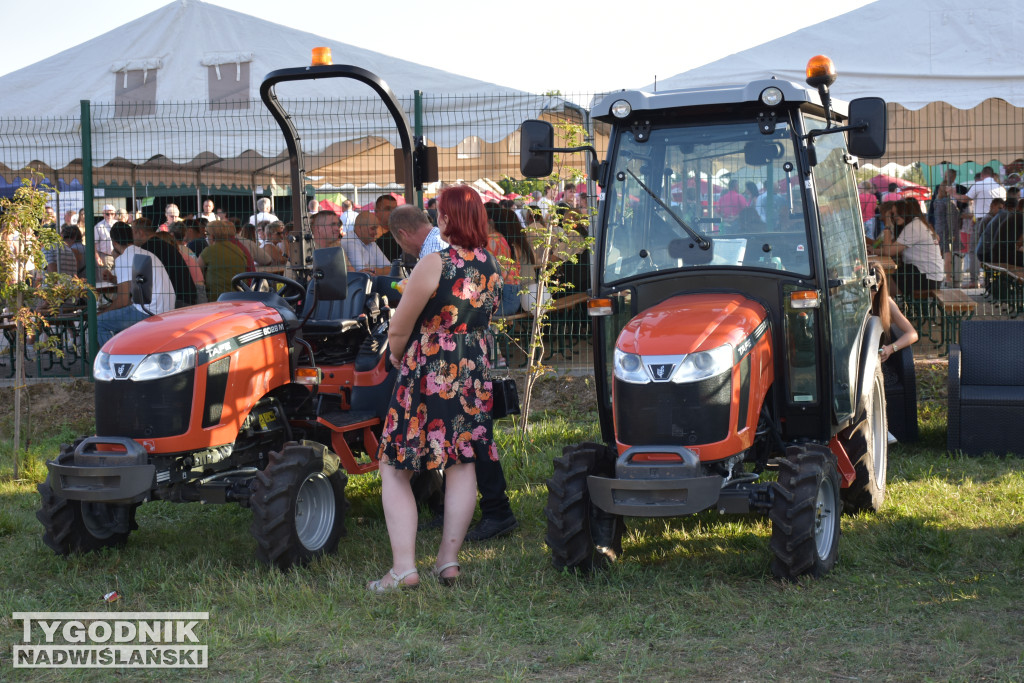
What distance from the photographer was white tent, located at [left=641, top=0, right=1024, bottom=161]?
9.69 metres

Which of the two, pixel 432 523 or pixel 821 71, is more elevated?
pixel 821 71

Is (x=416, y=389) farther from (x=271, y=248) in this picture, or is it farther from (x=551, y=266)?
(x=271, y=248)

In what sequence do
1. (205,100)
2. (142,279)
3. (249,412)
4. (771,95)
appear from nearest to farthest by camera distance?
(771,95) → (142,279) → (249,412) → (205,100)

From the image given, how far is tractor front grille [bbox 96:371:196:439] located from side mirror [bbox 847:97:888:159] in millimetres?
3132

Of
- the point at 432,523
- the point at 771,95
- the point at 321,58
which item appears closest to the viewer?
the point at 771,95

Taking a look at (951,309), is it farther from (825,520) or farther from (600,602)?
(600,602)

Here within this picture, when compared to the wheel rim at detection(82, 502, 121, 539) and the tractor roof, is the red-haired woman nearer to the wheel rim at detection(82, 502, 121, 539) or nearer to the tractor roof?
the tractor roof


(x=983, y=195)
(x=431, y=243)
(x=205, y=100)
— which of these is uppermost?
(x=205, y=100)

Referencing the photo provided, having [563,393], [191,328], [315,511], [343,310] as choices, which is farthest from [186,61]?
[315,511]

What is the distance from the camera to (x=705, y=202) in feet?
16.2

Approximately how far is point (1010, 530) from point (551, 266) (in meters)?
3.65

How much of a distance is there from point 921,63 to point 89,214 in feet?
26.1

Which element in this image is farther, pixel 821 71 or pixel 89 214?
pixel 89 214

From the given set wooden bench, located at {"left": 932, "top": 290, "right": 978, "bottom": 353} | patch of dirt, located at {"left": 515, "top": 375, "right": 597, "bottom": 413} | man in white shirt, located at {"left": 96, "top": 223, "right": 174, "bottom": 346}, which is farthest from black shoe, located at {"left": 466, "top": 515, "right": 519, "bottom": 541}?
wooden bench, located at {"left": 932, "top": 290, "right": 978, "bottom": 353}
